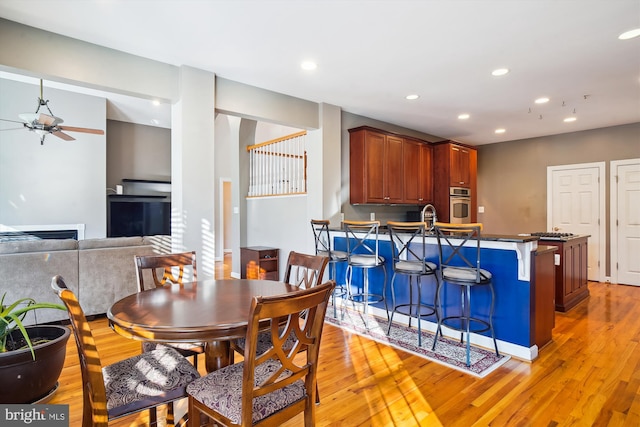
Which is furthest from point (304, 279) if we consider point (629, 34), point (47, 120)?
point (47, 120)

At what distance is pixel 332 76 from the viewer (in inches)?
147

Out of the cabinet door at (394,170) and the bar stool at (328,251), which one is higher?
the cabinet door at (394,170)

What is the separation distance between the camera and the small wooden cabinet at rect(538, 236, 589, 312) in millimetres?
4098

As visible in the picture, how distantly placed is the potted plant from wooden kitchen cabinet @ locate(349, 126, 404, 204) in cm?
375

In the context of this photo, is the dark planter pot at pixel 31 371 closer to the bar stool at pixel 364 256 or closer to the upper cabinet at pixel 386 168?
the bar stool at pixel 364 256

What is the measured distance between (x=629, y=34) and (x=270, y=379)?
3.79 metres

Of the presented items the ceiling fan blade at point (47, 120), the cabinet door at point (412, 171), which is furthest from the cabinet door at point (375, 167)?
the ceiling fan blade at point (47, 120)

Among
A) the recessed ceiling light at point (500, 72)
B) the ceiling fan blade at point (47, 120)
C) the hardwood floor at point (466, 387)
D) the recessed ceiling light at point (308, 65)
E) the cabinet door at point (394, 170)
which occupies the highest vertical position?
the recessed ceiling light at point (308, 65)

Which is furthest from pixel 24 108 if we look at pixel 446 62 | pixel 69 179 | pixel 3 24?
pixel 446 62

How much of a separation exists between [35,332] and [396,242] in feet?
10.3

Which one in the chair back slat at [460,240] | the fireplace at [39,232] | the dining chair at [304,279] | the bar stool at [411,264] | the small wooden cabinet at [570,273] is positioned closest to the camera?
the dining chair at [304,279]

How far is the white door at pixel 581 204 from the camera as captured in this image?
5.86m

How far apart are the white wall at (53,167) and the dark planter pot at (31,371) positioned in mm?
4074

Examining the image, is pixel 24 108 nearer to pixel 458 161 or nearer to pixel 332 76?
pixel 332 76
